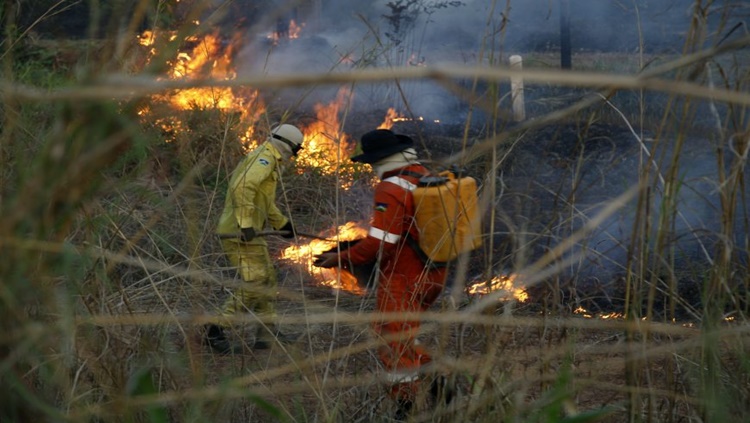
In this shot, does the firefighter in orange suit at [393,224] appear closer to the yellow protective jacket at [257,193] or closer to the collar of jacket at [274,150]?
the yellow protective jacket at [257,193]

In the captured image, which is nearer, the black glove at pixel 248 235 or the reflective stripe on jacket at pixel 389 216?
the black glove at pixel 248 235

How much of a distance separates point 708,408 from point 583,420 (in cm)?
29

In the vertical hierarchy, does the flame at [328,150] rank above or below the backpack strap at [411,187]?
below

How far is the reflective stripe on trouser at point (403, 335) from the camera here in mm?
2576

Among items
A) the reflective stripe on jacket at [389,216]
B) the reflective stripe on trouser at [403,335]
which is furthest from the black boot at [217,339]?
the reflective stripe on jacket at [389,216]

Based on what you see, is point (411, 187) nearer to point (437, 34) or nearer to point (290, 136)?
point (290, 136)

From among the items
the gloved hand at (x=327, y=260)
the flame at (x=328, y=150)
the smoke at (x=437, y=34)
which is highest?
the gloved hand at (x=327, y=260)

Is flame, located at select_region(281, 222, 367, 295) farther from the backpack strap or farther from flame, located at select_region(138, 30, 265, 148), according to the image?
the backpack strap

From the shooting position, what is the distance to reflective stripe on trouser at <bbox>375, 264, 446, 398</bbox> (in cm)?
258

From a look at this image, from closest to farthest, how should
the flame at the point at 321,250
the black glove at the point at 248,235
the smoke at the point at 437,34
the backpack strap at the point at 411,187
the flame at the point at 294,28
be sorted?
the black glove at the point at 248,235, the backpack strap at the point at 411,187, the flame at the point at 321,250, the smoke at the point at 437,34, the flame at the point at 294,28

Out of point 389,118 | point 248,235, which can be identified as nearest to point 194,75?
point 248,235

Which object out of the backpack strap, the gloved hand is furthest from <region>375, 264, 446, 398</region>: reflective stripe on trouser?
the gloved hand

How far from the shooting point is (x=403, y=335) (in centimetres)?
244

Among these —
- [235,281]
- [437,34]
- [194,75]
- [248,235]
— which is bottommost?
[437,34]
